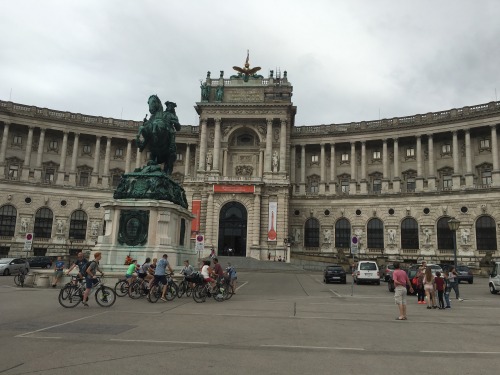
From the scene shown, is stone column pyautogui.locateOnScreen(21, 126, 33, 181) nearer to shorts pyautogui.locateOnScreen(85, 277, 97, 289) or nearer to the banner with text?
the banner with text

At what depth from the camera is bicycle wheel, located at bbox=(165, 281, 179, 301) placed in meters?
18.1

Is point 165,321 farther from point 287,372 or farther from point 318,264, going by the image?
point 318,264

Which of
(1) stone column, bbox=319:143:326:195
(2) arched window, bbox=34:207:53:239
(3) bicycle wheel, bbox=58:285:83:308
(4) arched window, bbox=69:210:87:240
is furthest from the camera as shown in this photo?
(1) stone column, bbox=319:143:326:195

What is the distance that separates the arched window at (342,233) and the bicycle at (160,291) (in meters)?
48.1

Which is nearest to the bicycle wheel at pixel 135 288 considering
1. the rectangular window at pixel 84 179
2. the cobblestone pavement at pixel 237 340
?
the cobblestone pavement at pixel 237 340

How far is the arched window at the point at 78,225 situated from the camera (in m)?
64.4

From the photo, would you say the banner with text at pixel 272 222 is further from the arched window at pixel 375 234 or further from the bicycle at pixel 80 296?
the bicycle at pixel 80 296

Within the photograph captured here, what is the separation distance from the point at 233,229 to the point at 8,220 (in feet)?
106

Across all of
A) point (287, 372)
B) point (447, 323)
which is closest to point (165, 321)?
point (287, 372)

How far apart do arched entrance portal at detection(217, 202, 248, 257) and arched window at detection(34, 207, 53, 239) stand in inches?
999

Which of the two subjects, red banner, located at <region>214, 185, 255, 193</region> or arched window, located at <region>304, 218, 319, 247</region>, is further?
arched window, located at <region>304, 218, 319, 247</region>

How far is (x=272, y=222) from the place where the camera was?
6134 cm

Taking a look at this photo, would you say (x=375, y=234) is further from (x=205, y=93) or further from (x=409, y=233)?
(x=205, y=93)

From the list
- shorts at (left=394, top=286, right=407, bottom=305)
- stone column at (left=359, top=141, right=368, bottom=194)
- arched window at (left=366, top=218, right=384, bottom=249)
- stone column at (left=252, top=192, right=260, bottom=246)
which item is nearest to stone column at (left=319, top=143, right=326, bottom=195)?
stone column at (left=359, top=141, right=368, bottom=194)
